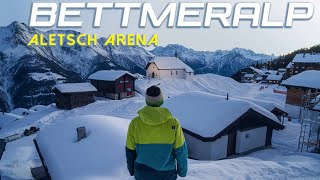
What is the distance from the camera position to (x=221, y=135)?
15.5 m

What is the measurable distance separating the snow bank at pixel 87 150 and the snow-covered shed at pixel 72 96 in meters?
24.8

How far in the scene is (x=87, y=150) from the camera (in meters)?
10.4

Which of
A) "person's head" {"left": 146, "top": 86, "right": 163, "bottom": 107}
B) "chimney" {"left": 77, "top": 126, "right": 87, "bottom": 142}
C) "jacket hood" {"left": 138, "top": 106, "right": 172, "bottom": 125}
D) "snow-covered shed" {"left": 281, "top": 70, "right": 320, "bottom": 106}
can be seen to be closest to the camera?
"jacket hood" {"left": 138, "top": 106, "right": 172, "bottom": 125}

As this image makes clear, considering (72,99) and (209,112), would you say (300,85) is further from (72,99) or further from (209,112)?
(72,99)

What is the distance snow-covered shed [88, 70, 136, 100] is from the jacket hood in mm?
39340

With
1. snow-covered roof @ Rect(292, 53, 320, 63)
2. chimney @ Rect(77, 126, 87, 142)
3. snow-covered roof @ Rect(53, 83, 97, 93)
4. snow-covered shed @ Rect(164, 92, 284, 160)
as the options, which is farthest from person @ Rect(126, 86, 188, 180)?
snow-covered roof @ Rect(292, 53, 320, 63)

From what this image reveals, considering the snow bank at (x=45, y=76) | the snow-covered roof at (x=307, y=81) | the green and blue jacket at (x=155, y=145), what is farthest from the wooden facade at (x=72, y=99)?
the snow bank at (x=45, y=76)

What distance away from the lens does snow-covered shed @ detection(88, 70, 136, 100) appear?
43.3 metres

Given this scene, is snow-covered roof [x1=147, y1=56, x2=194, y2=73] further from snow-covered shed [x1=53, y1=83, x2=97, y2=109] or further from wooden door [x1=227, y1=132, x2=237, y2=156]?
wooden door [x1=227, y1=132, x2=237, y2=156]

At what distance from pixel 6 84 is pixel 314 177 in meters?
190

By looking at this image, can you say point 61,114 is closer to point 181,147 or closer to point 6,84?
point 181,147

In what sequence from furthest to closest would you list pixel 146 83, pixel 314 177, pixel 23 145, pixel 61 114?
pixel 146 83 < pixel 61 114 < pixel 23 145 < pixel 314 177

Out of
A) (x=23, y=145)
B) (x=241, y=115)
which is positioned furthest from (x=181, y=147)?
(x=23, y=145)

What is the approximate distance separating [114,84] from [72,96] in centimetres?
765
